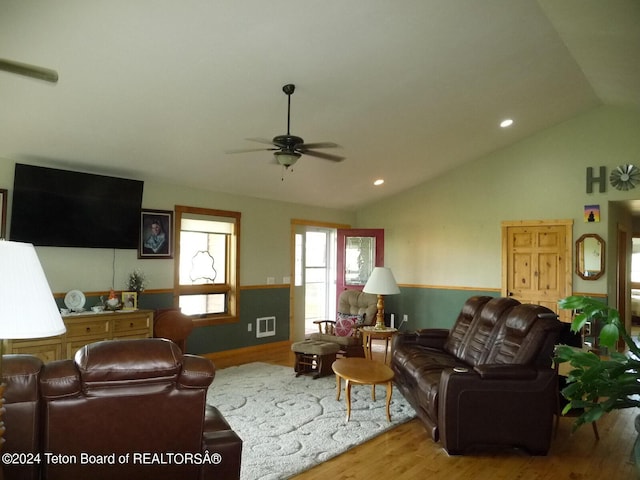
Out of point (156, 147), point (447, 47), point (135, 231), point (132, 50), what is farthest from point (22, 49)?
point (447, 47)

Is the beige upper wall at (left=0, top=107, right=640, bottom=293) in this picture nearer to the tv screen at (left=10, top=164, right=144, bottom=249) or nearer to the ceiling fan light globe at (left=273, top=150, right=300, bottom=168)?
the tv screen at (left=10, top=164, right=144, bottom=249)

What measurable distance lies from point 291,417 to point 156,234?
9.76ft

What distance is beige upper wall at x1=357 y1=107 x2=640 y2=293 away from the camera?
6.59m

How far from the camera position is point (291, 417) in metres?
4.09

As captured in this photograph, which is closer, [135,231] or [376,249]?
[135,231]

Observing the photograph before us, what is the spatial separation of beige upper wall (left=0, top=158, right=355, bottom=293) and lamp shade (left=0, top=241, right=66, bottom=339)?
3.90m

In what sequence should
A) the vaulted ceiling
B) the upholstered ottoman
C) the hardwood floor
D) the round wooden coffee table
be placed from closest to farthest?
the hardwood floor, the vaulted ceiling, the round wooden coffee table, the upholstered ottoman

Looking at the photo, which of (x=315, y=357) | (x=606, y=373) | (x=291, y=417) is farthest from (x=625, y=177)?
(x=291, y=417)

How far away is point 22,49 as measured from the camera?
3.16 m

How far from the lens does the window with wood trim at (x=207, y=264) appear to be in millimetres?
6195

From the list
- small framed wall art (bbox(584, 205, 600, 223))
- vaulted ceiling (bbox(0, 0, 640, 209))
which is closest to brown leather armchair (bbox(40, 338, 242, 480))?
vaulted ceiling (bbox(0, 0, 640, 209))

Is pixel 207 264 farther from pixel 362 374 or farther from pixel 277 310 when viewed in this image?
pixel 362 374

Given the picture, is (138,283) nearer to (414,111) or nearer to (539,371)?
(414,111)

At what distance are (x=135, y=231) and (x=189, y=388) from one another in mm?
4001
